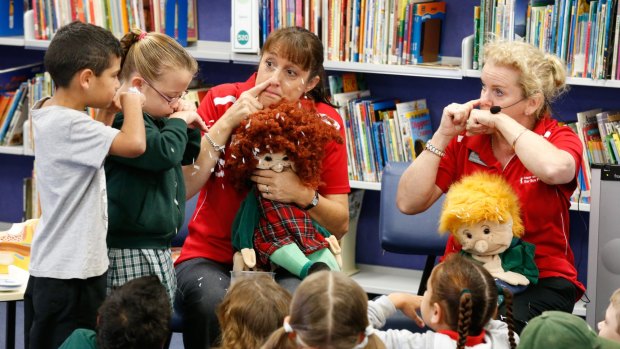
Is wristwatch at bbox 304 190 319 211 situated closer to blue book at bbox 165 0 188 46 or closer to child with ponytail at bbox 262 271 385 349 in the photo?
child with ponytail at bbox 262 271 385 349

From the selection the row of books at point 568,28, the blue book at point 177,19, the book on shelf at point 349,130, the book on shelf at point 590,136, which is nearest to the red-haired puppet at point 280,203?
the row of books at point 568,28

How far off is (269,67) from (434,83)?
1321mm

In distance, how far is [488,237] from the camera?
244cm

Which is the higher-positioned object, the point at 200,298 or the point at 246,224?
the point at 246,224

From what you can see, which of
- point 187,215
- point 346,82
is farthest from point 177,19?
point 187,215

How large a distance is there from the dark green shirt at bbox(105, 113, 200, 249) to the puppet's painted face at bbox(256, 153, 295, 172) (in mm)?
246

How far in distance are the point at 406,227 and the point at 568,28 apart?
35.7 inches

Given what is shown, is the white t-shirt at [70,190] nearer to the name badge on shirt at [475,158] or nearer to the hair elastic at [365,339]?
the hair elastic at [365,339]

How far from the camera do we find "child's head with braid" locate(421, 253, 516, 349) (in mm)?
2008

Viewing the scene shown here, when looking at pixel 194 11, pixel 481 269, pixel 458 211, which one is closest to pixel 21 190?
pixel 194 11

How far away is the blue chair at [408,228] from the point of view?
121 inches

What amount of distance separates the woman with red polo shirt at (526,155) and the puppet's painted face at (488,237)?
13cm

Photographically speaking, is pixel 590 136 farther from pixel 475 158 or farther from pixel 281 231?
pixel 281 231

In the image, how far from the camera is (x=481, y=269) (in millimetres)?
2057
